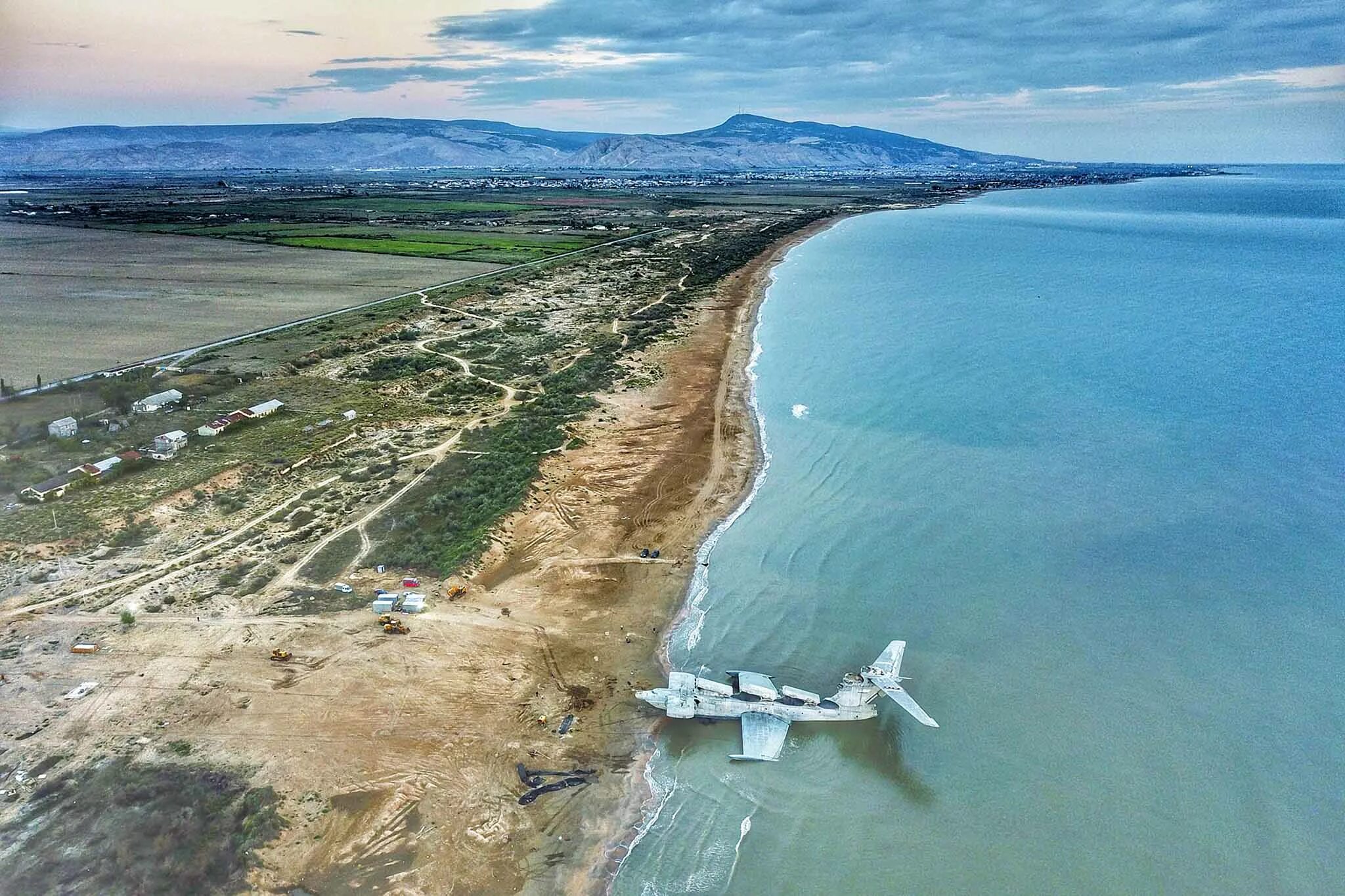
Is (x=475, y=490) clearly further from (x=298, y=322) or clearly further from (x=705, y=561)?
(x=298, y=322)

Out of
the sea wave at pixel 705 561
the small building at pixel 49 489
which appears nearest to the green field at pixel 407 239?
the sea wave at pixel 705 561

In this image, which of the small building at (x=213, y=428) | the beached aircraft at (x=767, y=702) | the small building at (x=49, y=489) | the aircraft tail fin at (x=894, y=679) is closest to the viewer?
the aircraft tail fin at (x=894, y=679)

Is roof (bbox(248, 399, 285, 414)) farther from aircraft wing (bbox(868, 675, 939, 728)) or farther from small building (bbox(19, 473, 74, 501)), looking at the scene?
aircraft wing (bbox(868, 675, 939, 728))

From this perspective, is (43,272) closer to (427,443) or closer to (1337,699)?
(427,443)

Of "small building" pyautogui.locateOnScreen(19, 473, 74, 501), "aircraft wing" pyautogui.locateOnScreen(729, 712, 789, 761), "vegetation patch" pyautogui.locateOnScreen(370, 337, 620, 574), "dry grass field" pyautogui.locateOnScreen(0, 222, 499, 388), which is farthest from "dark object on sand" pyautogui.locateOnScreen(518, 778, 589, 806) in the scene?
"dry grass field" pyautogui.locateOnScreen(0, 222, 499, 388)

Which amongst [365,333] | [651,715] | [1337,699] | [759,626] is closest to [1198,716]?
[1337,699]

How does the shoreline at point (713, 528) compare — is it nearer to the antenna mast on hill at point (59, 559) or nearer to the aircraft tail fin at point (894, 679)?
the aircraft tail fin at point (894, 679)
